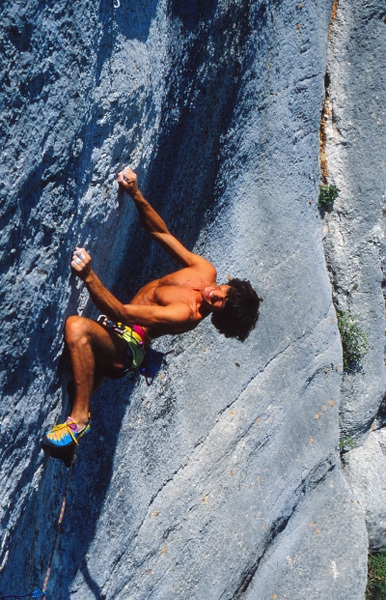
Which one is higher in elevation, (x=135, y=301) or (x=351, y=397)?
(x=135, y=301)

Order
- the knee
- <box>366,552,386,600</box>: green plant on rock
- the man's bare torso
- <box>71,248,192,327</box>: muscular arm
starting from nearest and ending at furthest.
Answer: <box>71,248,192,327</box>: muscular arm < the knee < the man's bare torso < <box>366,552,386,600</box>: green plant on rock

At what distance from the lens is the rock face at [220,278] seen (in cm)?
348

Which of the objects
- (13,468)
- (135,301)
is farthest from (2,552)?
(135,301)

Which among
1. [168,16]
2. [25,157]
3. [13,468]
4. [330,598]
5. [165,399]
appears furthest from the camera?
[330,598]

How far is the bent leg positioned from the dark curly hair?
27.0 inches

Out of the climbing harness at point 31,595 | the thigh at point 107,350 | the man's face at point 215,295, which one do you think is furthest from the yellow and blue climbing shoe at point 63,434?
the man's face at point 215,295

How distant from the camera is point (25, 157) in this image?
10.5 feet

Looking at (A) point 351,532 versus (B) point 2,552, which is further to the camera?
(A) point 351,532

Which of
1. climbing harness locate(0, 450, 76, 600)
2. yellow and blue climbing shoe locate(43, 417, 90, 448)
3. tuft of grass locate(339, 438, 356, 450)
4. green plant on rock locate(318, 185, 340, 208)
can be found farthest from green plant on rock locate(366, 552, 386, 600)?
yellow and blue climbing shoe locate(43, 417, 90, 448)

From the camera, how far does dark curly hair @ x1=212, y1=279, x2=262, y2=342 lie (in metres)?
4.59

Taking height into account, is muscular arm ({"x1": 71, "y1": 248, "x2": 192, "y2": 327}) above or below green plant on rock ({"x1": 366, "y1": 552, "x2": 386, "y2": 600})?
above

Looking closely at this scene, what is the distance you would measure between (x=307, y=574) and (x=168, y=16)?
5.10 m

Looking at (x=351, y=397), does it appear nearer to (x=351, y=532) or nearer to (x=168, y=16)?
(x=351, y=532)

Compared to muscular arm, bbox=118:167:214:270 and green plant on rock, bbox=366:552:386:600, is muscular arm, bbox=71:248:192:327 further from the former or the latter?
green plant on rock, bbox=366:552:386:600
